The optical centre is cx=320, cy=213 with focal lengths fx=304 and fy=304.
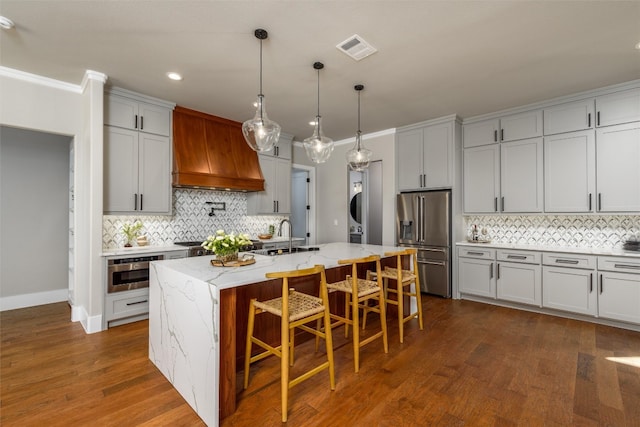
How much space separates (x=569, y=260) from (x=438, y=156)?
2145 millimetres

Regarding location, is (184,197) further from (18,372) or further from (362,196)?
(362,196)

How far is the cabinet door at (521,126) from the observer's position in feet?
13.3

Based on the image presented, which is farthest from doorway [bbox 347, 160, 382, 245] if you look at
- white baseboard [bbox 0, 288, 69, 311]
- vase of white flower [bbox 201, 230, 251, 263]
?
white baseboard [bbox 0, 288, 69, 311]

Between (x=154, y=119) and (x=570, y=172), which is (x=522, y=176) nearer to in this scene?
(x=570, y=172)

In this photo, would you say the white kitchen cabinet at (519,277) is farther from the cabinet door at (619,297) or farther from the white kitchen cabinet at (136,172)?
the white kitchen cabinet at (136,172)

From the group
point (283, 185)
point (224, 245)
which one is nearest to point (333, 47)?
point (224, 245)

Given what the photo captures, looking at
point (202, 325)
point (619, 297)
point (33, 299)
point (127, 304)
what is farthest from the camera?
point (33, 299)

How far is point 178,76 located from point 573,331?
511 centimetres

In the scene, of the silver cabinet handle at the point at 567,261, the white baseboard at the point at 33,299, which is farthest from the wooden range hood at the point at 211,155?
the silver cabinet handle at the point at 567,261

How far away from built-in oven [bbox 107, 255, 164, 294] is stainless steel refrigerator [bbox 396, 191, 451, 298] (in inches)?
144

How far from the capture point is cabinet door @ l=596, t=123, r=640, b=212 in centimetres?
343

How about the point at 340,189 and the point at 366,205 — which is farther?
the point at 340,189

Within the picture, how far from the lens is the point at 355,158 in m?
3.61

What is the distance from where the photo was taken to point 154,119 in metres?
3.96
